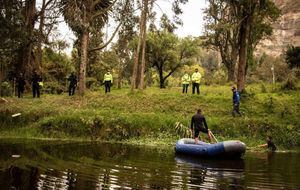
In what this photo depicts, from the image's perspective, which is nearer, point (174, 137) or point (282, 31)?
point (174, 137)

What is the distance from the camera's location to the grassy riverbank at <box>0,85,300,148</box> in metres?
27.3

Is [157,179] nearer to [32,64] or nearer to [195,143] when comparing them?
[195,143]

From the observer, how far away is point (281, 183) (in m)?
14.2

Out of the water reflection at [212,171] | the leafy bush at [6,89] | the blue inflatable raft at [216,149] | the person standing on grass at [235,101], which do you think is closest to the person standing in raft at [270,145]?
the person standing on grass at [235,101]

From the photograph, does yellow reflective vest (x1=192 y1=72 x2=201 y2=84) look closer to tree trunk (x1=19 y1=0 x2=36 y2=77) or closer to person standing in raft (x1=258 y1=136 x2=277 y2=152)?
person standing in raft (x1=258 y1=136 x2=277 y2=152)

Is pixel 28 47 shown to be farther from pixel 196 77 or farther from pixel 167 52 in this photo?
pixel 167 52

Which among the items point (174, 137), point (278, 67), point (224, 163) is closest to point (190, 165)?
point (224, 163)

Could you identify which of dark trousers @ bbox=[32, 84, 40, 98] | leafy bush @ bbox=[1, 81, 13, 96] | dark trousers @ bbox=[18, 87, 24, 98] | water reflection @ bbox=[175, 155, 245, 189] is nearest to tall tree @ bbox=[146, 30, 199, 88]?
leafy bush @ bbox=[1, 81, 13, 96]

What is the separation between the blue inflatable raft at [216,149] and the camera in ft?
66.7

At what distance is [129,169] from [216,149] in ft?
20.0

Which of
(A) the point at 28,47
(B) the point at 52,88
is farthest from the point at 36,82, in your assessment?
(B) the point at 52,88

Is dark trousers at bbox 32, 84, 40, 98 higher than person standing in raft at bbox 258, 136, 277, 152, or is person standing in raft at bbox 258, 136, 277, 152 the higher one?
dark trousers at bbox 32, 84, 40, 98

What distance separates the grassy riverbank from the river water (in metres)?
4.40

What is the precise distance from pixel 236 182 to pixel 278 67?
61.3m
